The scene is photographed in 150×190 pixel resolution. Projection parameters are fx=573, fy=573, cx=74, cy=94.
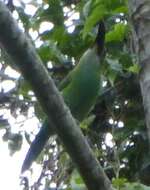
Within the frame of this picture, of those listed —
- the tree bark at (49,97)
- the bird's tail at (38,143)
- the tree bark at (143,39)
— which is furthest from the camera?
the bird's tail at (38,143)

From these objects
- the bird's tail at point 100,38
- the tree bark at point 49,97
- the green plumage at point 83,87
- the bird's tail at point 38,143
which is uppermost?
the bird's tail at point 100,38

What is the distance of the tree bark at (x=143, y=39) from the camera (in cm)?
129

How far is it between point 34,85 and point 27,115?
1247 millimetres

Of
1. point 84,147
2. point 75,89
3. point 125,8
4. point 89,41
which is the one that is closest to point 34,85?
point 84,147

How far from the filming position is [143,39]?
53.7 inches

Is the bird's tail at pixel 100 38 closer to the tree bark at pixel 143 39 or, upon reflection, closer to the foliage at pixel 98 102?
the foliage at pixel 98 102

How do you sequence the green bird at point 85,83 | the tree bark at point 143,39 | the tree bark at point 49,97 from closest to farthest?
1. the tree bark at point 49,97
2. the tree bark at point 143,39
3. the green bird at point 85,83

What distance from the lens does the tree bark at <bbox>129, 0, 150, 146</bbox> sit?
1.29 m

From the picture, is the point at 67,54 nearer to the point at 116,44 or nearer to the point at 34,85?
the point at 116,44

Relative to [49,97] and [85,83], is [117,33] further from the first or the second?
[49,97]

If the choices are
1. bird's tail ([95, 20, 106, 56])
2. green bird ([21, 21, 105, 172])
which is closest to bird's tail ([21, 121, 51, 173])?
green bird ([21, 21, 105, 172])

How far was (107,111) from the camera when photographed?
2365 millimetres

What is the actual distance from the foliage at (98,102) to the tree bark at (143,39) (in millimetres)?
680

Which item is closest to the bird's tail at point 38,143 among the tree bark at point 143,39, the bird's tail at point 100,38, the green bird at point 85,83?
the green bird at point 85,83
